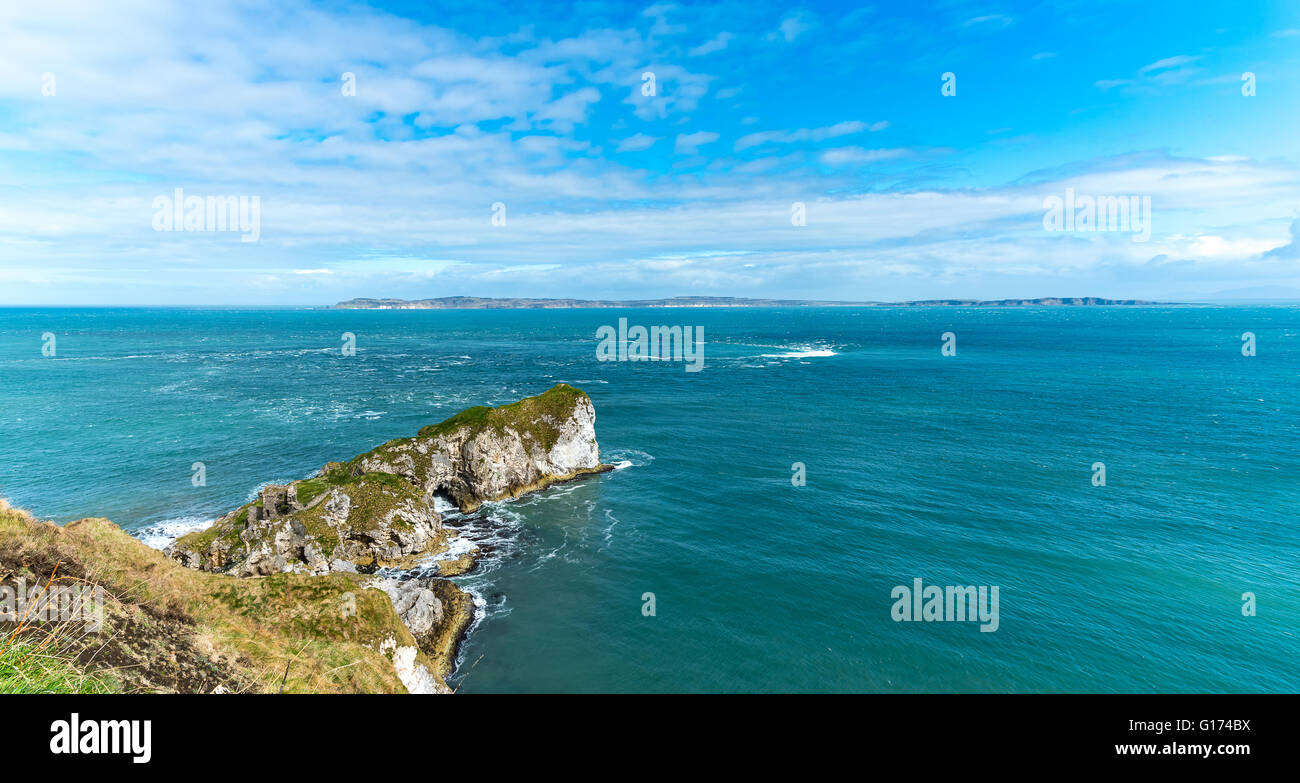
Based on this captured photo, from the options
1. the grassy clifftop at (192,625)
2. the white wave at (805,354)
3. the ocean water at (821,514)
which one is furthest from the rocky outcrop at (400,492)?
the white wave at (805,354)

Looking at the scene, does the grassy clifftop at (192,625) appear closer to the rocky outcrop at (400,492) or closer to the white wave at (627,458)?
the rocky outcrop at (400,492)

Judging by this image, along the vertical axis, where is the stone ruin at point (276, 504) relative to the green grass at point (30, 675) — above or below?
below

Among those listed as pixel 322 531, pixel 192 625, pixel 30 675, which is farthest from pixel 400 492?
pixel 30 675

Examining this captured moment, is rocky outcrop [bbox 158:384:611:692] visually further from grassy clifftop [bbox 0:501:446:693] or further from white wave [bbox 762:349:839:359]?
white wave [bbox 762:349:839:359]

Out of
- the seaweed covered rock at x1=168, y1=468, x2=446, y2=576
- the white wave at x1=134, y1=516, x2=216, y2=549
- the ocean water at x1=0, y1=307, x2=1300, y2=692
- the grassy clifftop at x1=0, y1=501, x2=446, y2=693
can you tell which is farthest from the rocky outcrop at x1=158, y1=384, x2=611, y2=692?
the white wave at x1=134, y1=516, x2=216, y2=549

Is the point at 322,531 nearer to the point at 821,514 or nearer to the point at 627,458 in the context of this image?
the point at 627,458

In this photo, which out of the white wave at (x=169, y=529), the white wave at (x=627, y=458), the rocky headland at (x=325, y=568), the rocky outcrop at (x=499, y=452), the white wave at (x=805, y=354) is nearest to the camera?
the rocky headland at (x=325, y=568)
